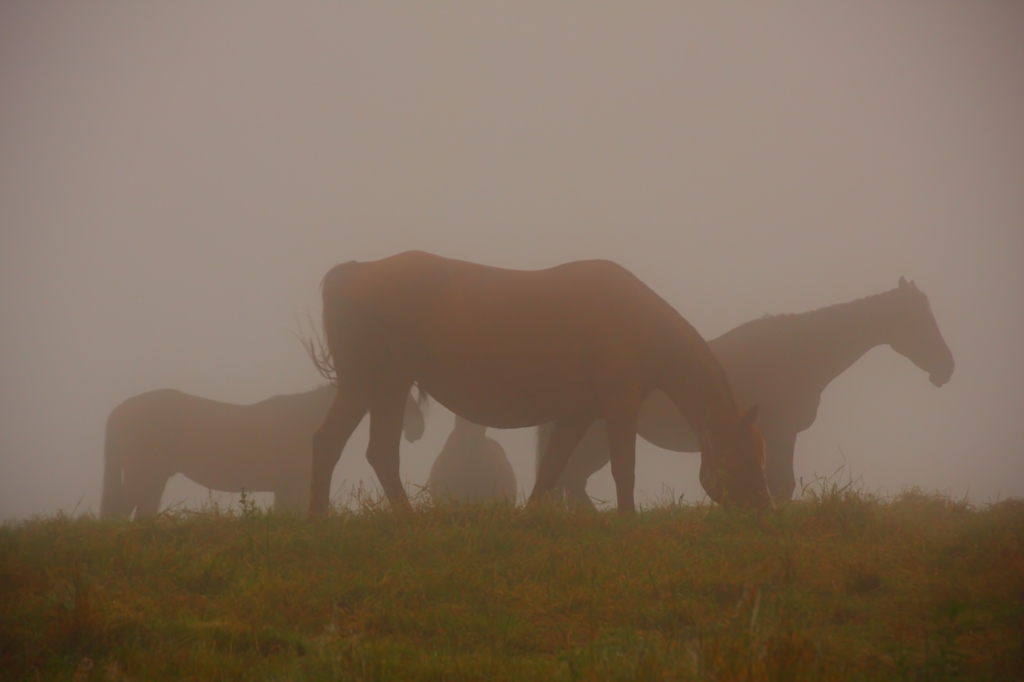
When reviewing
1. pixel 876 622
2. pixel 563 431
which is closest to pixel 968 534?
pixel 876 622

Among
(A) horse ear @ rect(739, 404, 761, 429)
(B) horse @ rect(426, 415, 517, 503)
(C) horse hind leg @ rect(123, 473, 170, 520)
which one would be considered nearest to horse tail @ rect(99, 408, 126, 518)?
(C) horse hind leg @ rect(123, 473, 170, 520)

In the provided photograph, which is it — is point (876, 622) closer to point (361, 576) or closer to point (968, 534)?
point (968, 534)

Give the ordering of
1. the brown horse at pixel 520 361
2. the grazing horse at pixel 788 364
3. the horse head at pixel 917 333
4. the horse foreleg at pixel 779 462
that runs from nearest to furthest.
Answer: the brown horse at pixel 520 361, the horse foreleg at pixel 779 462, the grazing horse at pixel 788 364, the horse head at pixel 917 333

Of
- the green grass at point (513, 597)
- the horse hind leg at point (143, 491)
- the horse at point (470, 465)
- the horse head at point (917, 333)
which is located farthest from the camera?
the horse hind leg at point (143, 491)

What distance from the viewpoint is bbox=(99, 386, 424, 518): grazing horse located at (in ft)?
44.1

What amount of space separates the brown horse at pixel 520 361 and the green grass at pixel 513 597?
4.59 ft

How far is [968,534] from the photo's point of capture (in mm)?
5801

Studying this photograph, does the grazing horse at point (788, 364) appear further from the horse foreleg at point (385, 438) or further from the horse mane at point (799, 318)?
the horse foreleg at point (385, 438)

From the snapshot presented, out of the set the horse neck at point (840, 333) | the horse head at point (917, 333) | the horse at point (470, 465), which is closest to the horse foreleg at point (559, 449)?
the horse neck at point (840, 333)

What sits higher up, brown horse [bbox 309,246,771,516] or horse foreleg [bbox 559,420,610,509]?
brown horse [bbox 309,246,771,516]

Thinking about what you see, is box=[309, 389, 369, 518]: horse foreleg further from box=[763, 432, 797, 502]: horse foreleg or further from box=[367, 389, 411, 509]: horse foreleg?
box=[763, 432, 797, 502]: horse foreleg

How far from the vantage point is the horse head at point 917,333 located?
1162 cm

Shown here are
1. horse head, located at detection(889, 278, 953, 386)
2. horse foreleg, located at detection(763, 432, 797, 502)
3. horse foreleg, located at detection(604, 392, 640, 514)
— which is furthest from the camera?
horse head, located at detection(889, 278, 953, 386)

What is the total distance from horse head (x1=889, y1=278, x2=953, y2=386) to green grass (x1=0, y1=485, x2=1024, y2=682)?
549 centimetres
